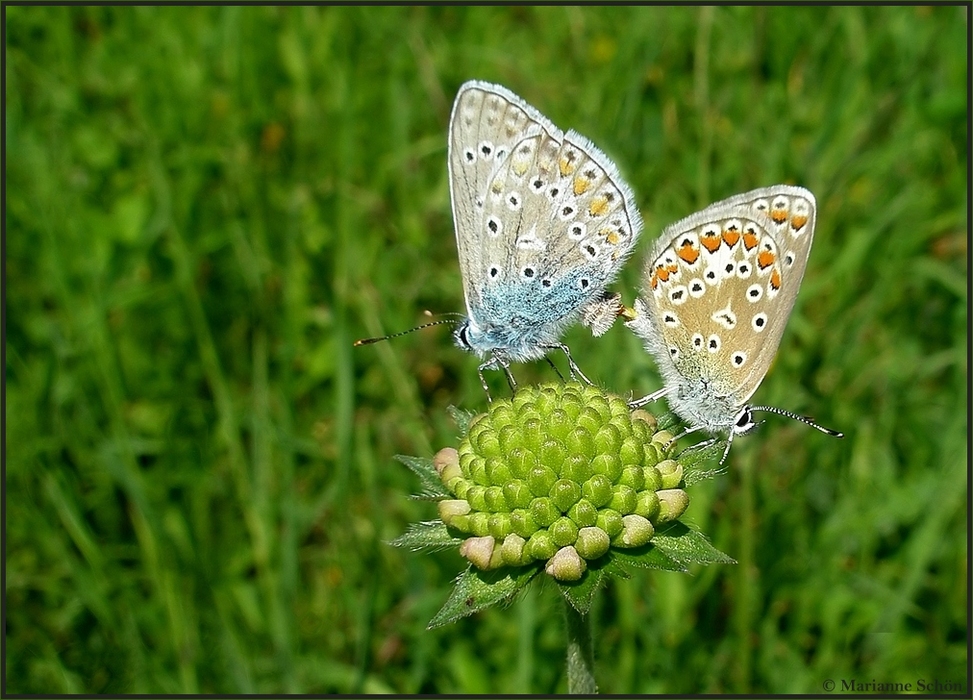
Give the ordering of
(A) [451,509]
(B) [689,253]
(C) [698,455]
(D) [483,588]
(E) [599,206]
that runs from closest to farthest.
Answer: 1. (D) [483,588]
2. (A) [451,509]
3. (C) [698,455]
4. (B) [689,253]
5. (E) [599,206]

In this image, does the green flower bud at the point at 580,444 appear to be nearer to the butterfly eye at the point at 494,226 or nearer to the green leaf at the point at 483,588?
the green leaf at the point at 483,588

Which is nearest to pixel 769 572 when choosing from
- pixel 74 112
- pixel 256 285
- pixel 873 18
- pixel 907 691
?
pixel 907 691

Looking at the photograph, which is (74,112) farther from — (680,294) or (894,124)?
(894,124)

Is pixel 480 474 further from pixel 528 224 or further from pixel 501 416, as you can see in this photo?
pixel 528 224

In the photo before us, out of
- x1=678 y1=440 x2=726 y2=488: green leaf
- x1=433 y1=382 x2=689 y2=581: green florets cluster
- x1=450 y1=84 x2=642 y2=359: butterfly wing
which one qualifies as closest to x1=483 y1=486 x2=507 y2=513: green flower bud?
x1=433 y1=382 x2=689 y2=581: green florets cluster

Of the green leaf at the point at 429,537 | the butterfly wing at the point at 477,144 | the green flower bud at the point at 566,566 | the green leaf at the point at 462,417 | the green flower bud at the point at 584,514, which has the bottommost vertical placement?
the green leaf at the point at 429,537

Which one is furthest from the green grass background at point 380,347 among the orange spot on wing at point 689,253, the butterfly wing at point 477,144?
the orange spot on wing at point 689,253

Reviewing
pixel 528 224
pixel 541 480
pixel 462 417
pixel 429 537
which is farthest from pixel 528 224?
pixel 429 537
